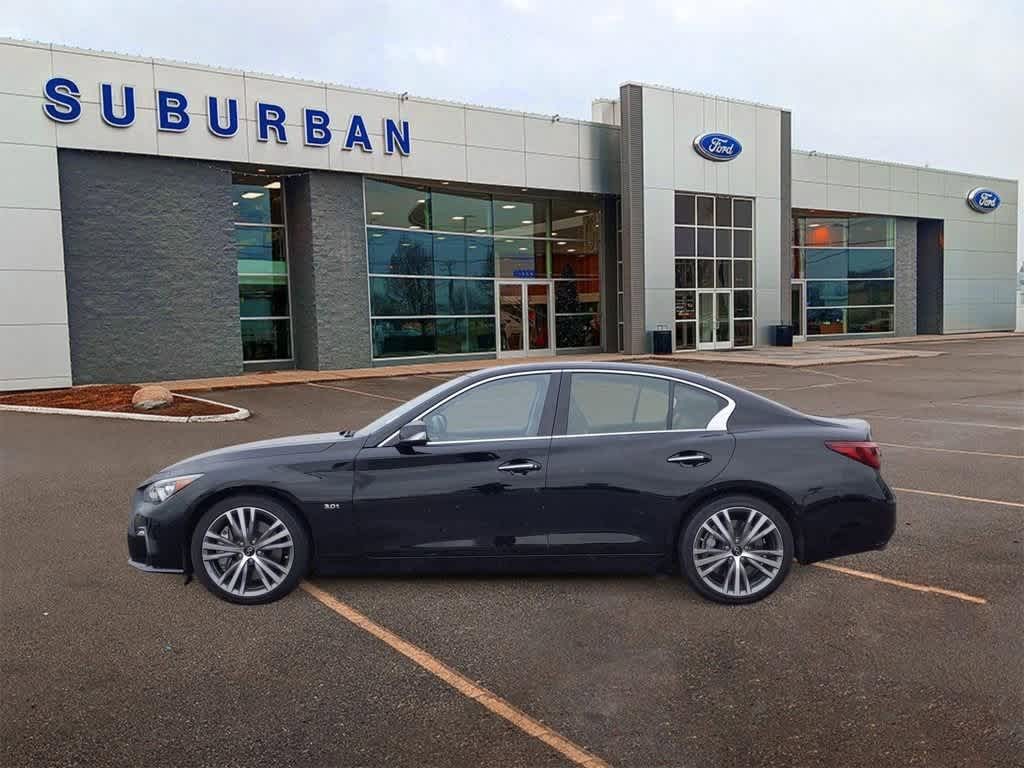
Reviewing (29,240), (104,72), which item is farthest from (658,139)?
(29,240)

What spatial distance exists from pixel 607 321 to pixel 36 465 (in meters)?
23.4

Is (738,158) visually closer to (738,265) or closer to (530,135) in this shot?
(738,265)

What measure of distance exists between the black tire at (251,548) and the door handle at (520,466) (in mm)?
1296

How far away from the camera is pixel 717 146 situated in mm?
30219

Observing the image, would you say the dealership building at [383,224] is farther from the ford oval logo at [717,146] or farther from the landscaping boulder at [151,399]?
the landscaping boulder at [151,399]

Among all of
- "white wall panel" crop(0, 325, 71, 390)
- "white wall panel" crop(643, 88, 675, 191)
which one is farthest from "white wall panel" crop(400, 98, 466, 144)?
"white wall panel" crop(0, 325, 71, 390)

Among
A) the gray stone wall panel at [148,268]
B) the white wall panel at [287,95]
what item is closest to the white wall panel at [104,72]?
the gray stone wall panel at [148,268]

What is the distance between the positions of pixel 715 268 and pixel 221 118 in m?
18.2

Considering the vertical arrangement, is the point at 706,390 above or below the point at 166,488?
above

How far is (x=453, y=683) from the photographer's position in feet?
12.9

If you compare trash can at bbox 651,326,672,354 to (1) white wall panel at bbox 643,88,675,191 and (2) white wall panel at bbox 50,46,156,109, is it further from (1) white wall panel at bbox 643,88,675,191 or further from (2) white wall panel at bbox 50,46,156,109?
(2) white wall panel at bbox 50,46,156,109

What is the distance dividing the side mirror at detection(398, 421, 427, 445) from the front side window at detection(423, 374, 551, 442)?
7 cm

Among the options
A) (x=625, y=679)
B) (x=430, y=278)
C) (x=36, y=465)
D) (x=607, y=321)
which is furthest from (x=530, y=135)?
(x=625, y=679)

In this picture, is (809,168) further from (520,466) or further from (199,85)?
(520,466)
